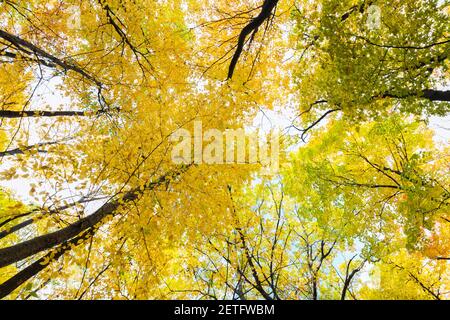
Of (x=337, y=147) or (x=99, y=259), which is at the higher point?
(x=337, y=147)

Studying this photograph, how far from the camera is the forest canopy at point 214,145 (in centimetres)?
369

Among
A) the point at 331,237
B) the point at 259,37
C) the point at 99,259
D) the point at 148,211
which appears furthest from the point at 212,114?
the point at 331,237

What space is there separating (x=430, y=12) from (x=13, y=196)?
414 inches

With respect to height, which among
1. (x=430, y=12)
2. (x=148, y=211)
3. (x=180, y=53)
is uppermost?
(x=180, y=53)

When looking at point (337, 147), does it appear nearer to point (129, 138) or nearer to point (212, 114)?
point (212, 114)

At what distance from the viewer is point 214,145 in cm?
535

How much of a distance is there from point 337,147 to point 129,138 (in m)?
5.87

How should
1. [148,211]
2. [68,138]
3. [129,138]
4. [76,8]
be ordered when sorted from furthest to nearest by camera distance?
[68,138]
[76,8]
[129,138]
[148,211]

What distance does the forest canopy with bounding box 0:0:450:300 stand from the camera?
3.69m

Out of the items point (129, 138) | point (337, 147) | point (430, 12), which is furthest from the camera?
point (337, 147)

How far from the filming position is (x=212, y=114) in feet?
17.9

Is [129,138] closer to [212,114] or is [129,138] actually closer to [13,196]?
[212,114]

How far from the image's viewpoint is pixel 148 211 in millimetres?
4336
